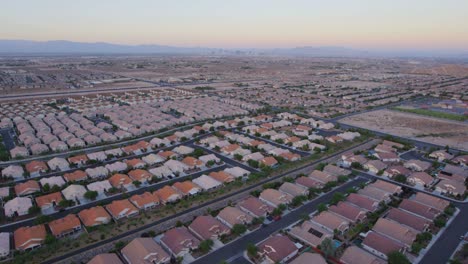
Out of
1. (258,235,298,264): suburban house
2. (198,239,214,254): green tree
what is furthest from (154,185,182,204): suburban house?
(258,235,298,264): suburban house

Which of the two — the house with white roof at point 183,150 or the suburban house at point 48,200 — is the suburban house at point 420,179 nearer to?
the house with white roof at point 183,150

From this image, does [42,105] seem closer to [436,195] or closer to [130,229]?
[130,229]

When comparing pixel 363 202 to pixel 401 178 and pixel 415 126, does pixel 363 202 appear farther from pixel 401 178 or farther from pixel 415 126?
pixel 415 126

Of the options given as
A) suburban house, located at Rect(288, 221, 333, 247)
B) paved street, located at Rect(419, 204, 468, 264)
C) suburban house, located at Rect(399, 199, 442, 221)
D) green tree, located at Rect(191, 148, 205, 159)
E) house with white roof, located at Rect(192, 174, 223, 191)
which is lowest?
paved street, located at Rect(419, 204, 468, 264)

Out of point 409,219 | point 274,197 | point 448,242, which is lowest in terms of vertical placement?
point 448,242

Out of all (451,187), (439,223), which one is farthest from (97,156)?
(451,187)

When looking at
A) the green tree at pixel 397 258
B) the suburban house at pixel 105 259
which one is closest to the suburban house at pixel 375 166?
the green tree at pixel 397 258

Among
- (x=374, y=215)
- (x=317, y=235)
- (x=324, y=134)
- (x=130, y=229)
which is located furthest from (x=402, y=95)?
(x=130, y=229)

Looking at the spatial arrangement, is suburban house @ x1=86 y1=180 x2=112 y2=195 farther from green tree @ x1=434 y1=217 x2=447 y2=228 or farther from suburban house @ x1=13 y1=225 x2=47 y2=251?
green tree @ x1=434 y1=217 x2=447 y2=228

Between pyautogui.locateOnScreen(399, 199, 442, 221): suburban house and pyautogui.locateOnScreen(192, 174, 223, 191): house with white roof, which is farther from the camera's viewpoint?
pyautogui.locateOnScreen(192, 174, 223, 191): house with white roof
